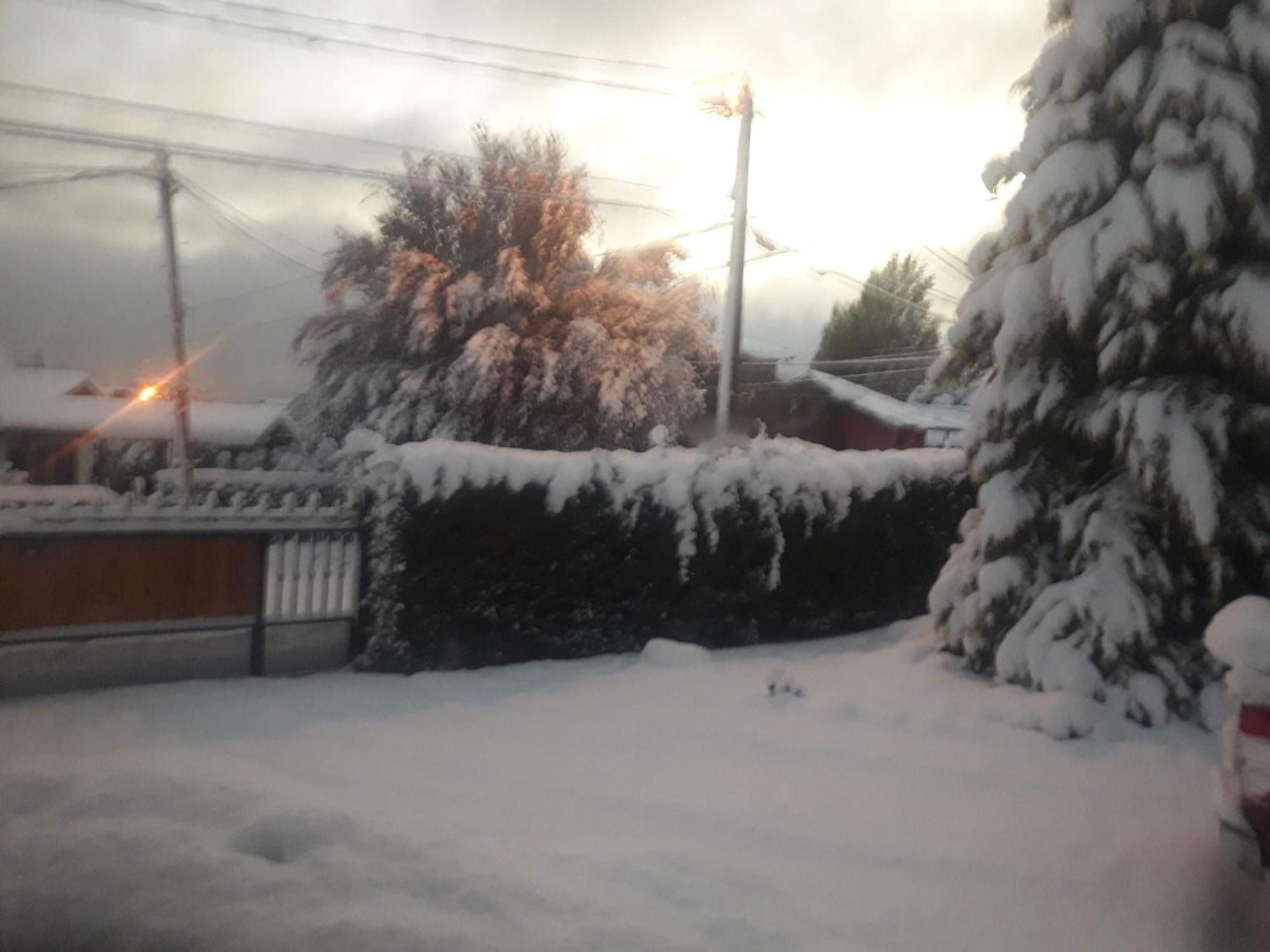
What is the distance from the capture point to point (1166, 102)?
6.83 m

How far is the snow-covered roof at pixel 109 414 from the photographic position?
44.1 feet

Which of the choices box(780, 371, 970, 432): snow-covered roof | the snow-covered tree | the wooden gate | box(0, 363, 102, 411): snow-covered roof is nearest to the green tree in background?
box(780, 371, 970, 432): snow-covered roof

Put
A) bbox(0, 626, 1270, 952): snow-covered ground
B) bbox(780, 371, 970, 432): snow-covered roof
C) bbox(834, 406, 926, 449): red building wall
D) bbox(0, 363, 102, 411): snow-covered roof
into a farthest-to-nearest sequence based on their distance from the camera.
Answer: bbox(834, 406, 926, 449): red building wall < bbox(780, 371, 970, 432): snow-covered roof < bbox(0, 363, 102, 411): snow-covered roof < bbox(0, 626, 1270, 952): snow-covered ground

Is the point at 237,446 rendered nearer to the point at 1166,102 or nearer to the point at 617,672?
the point at 617,672

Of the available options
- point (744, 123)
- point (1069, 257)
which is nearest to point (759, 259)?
point (744, 123)

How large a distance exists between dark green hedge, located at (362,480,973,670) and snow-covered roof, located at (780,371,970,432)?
618 inches

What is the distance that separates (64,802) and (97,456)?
17.6 meters

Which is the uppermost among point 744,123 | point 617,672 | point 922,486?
point 744,123

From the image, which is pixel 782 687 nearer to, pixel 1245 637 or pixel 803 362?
pixel 1245 637

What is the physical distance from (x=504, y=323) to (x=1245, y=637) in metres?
18.9

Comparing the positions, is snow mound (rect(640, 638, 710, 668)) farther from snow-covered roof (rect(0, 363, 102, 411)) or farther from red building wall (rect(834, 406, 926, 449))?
red building wall (rect(834, 406, 926, 449))

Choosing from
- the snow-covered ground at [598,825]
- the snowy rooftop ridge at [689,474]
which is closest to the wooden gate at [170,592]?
the snow-covered ground at [598,825]

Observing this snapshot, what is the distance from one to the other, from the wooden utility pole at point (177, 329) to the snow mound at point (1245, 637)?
10942mm

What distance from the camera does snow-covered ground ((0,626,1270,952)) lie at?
3482 mm
